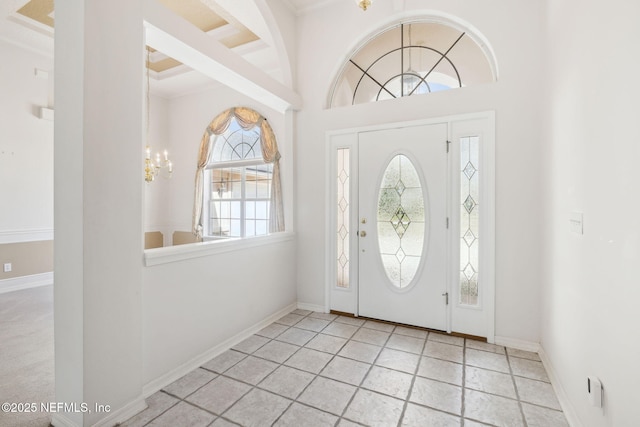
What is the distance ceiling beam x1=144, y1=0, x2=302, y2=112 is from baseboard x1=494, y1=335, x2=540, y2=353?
11.1 ft

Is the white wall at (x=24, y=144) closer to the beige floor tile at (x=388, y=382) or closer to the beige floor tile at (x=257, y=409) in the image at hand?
the beige floor tile at (x=257, y=409)

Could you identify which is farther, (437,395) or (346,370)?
(346,370)

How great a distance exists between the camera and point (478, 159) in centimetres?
287

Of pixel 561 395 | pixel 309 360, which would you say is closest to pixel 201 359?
pixel 309 360

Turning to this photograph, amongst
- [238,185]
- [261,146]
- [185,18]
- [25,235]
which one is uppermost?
[185,18]

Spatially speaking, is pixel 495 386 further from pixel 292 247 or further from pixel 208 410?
pixel 292 247

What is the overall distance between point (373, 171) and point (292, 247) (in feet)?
4.55

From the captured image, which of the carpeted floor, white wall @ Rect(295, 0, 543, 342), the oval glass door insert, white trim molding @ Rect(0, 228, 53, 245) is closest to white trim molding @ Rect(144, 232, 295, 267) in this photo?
the carpeted floor

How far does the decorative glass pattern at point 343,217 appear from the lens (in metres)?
3.52

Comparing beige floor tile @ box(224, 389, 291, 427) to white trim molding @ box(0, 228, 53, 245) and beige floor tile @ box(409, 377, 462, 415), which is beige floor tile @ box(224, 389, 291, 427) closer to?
beige floor tile @ box(409, 377, 462, 415)

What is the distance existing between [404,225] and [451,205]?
0.52 m

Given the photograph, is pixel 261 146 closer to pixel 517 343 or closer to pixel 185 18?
pixel 185 18

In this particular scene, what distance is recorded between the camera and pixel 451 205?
297 centimetres

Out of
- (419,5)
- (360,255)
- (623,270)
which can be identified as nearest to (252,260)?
(360,255)
